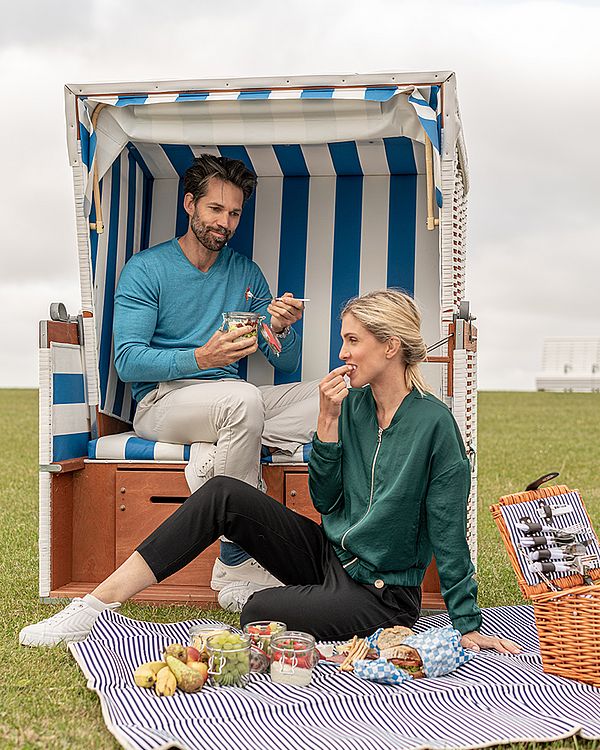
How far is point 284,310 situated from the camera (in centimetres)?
449

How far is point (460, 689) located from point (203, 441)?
181 cm

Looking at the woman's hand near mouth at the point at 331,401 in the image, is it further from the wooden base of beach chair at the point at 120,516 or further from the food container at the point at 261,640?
the wooden base of beach chair at the point at 120,516

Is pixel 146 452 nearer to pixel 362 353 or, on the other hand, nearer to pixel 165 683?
pixel 362 353

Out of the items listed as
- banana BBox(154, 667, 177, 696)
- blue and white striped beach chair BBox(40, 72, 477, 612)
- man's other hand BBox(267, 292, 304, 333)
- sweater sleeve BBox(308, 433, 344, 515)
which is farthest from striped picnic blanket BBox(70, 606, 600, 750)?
man's other hand BBox(267, 292, 304, 333)

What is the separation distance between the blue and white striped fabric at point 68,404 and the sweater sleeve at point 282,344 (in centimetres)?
94

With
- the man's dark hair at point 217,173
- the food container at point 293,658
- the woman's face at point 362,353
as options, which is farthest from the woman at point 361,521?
the man's dark hair at point 217,173

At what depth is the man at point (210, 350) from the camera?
427 cm

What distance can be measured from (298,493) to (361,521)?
107 centimetres

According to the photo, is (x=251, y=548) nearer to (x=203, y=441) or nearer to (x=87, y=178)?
(x=203, y=441)

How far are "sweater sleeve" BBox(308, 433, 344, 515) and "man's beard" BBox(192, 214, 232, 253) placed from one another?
1.60 meters

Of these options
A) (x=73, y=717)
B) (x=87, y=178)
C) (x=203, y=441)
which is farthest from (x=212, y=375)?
(x=73, y=717)

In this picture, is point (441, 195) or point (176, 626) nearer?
point (176, 626)

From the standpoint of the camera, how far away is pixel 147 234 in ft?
18.4

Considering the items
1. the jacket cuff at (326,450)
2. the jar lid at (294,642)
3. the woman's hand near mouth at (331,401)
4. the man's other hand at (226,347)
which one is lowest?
the jar lid at (294,642)
